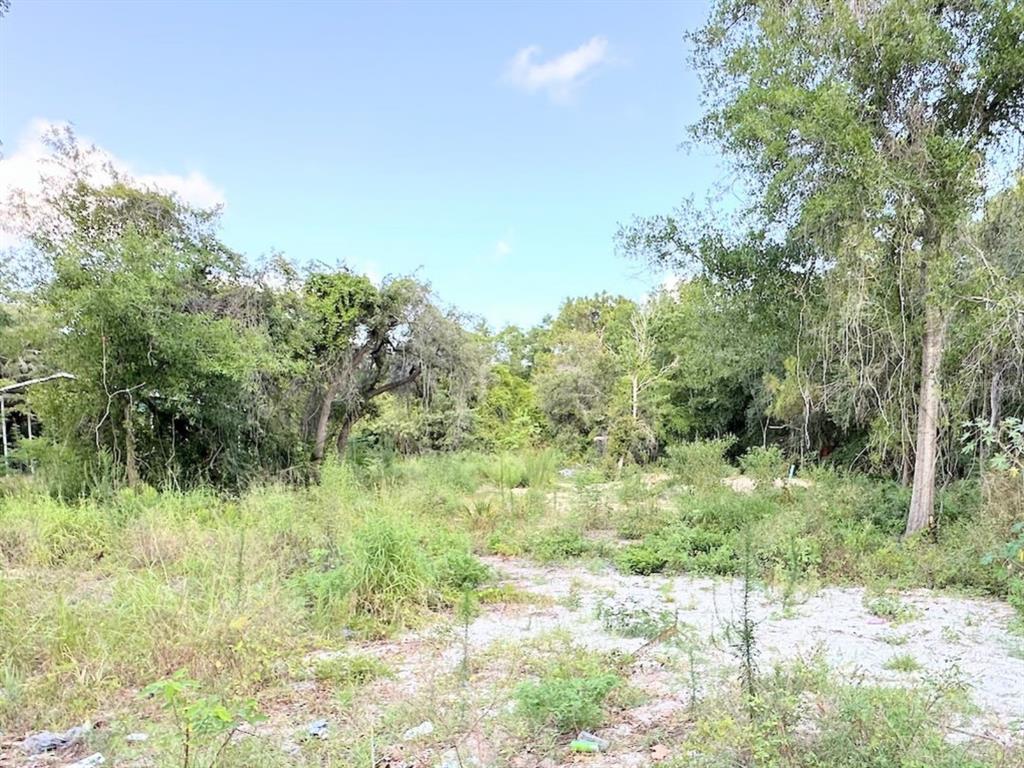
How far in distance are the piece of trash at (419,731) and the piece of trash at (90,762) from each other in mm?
999

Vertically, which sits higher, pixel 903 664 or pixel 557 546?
pixel 903 664

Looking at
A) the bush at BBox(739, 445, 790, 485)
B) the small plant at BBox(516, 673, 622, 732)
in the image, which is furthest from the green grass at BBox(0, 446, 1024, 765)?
the bush at BBox(739, 445, 790, 485)

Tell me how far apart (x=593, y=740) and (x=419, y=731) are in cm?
63

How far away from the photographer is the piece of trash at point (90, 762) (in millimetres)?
1909

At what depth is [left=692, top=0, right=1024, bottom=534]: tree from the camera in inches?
182

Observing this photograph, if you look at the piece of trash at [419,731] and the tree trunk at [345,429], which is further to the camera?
the tree trunk at [345,429]

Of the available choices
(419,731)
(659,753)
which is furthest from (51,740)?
(659,753)

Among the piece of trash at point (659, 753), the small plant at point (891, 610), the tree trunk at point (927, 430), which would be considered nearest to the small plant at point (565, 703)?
the piece of trash at point (659, 753)

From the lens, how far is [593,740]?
202 cm

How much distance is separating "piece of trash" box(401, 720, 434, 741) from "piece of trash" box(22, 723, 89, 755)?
3.94 feet

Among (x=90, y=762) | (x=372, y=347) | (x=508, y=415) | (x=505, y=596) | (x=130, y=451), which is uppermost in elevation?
(x=372, y=347)

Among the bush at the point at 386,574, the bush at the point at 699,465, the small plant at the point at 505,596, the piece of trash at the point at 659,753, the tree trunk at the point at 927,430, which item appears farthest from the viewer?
the bush at the point at 699,465

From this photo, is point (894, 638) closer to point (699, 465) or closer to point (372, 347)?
point (699, 465)

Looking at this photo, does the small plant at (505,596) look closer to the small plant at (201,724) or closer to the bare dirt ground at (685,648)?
the bare dirt ground at (685,648)
